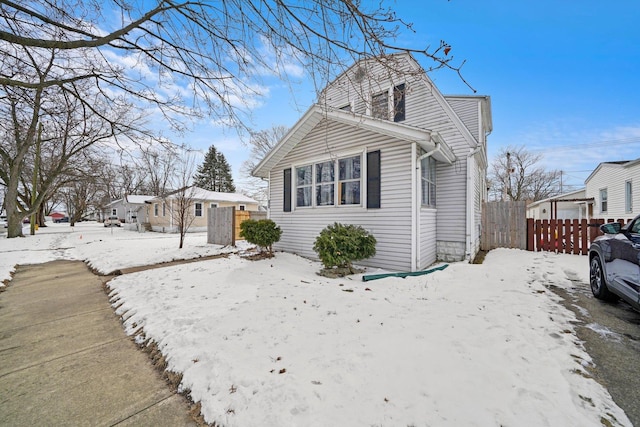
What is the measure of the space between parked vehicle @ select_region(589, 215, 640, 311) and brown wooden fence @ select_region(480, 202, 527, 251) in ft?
15.5

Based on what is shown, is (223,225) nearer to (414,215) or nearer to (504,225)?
(414,215)

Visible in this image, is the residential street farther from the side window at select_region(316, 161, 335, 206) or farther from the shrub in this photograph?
the side window at select_region(316, 161, 335, 206)

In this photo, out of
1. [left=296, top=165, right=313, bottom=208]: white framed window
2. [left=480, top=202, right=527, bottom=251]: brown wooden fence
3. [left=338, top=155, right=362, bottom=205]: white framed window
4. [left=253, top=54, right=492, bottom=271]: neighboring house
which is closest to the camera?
[left=253, top=54, right=492, bottom=271]: neighboring house

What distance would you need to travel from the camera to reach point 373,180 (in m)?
6.52

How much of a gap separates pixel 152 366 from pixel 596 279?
6429 millimetres

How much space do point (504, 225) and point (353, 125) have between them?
6649 mm

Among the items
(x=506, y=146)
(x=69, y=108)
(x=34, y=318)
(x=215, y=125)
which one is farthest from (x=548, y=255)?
(x=506, y=146)

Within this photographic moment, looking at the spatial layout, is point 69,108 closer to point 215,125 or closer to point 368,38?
point 215,125

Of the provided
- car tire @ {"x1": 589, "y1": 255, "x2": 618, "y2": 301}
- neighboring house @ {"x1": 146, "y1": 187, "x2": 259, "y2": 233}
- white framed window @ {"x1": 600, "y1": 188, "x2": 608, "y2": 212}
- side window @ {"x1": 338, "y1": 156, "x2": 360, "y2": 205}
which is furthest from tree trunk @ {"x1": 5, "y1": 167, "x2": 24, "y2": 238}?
white framed window @ {"x1": 600, "y1": 188, "x2": 608, "y2": 212}

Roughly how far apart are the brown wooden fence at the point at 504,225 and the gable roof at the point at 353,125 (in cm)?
309

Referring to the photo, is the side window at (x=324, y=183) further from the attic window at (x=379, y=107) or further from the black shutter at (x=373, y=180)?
the attic window at (x=379, y=107)

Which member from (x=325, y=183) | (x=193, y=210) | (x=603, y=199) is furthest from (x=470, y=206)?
(x=193, y=210)

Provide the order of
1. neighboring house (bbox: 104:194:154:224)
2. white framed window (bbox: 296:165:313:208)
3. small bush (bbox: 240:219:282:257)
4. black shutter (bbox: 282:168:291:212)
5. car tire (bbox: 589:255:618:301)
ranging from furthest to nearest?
neighboring house (bbox: 104:194:154:224) → black shutter (bbox: 282:168:291:212) → white framed window (bbox: 296:165:313:208) → small bush (bbox: 240:219:282:257) → car tire (bbox: 589:255:618:301)

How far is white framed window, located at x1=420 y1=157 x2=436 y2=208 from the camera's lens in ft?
22.1
